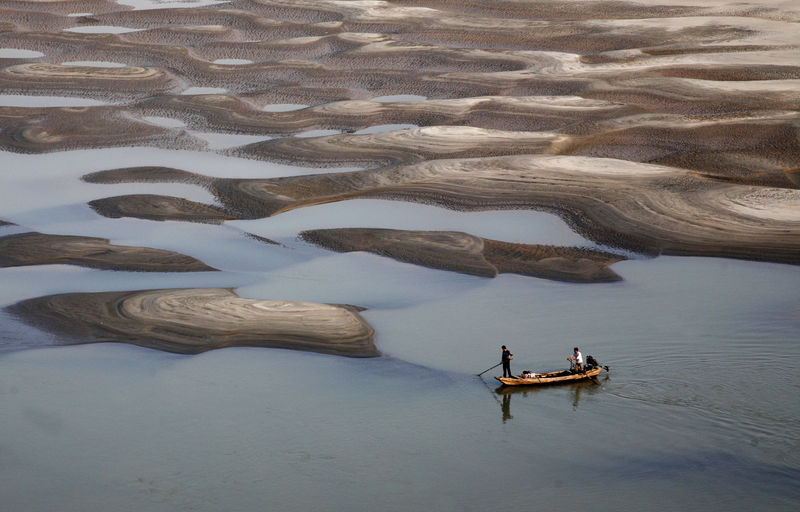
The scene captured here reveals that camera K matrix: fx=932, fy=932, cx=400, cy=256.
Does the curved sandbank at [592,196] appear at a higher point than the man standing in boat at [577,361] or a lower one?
higher

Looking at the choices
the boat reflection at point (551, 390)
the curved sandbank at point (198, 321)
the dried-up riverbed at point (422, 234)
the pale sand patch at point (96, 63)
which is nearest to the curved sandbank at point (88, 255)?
the dried-up riverbed at point (422, 234)

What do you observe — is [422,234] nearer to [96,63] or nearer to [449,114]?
[449,114]

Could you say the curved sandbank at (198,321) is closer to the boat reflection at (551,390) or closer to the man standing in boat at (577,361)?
the boat reflection at (551,390)

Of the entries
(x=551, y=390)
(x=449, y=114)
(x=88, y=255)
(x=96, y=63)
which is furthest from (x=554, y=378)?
(x=96, y=63)

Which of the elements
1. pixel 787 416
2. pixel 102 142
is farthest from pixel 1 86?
pixel 787 416

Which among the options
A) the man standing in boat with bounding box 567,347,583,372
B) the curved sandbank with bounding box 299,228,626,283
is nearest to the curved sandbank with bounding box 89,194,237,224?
the curved sandbank with bounding box 299,228,626,283

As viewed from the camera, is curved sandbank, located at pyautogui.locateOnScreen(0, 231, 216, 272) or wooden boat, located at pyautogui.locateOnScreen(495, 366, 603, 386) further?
curved sandbank, located at pyautogui.locateOnScreen(0, 231, 216, 272)

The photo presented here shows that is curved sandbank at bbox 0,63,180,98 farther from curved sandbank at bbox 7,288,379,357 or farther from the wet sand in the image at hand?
curved sandbank at bbox 7,288,379,357
